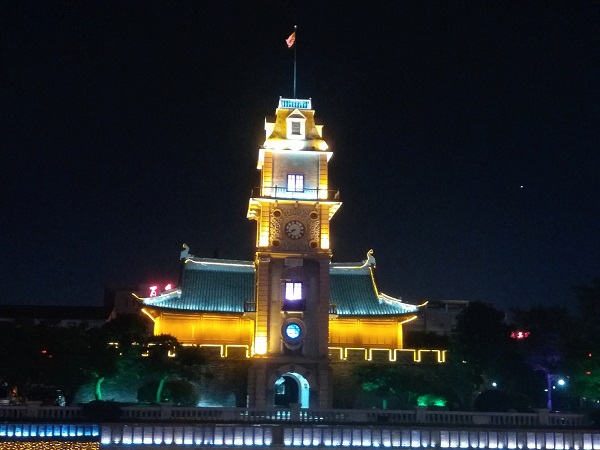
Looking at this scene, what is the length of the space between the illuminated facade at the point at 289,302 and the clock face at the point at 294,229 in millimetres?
68

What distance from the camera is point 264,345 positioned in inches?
2057

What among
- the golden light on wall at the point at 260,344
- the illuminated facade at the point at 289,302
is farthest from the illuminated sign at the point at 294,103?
the golden light on wall at the point at 260,344

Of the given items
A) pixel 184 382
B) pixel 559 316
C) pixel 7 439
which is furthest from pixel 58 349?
pixel 559 316

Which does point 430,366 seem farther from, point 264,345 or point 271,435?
point 271,435

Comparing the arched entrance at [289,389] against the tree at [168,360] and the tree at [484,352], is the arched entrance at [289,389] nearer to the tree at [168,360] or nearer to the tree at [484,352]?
the tree at [168,360]

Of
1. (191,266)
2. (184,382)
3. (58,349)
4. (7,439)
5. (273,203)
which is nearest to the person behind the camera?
(7,439)

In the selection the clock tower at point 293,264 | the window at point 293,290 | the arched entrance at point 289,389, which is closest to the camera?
the clock tower at point 293,264

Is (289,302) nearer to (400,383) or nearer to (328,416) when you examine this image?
(400,383)

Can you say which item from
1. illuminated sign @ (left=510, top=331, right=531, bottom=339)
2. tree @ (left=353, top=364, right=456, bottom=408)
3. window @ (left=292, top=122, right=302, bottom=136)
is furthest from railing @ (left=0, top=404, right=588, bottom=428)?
window @ (left=292, top=122, right=302, bottom=136)

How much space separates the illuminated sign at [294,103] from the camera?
56875 mm

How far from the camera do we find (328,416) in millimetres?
37000

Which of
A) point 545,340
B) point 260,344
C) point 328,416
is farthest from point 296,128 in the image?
point 328,416

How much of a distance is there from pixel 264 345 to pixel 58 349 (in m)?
14.0

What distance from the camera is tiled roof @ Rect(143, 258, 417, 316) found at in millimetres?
56969
